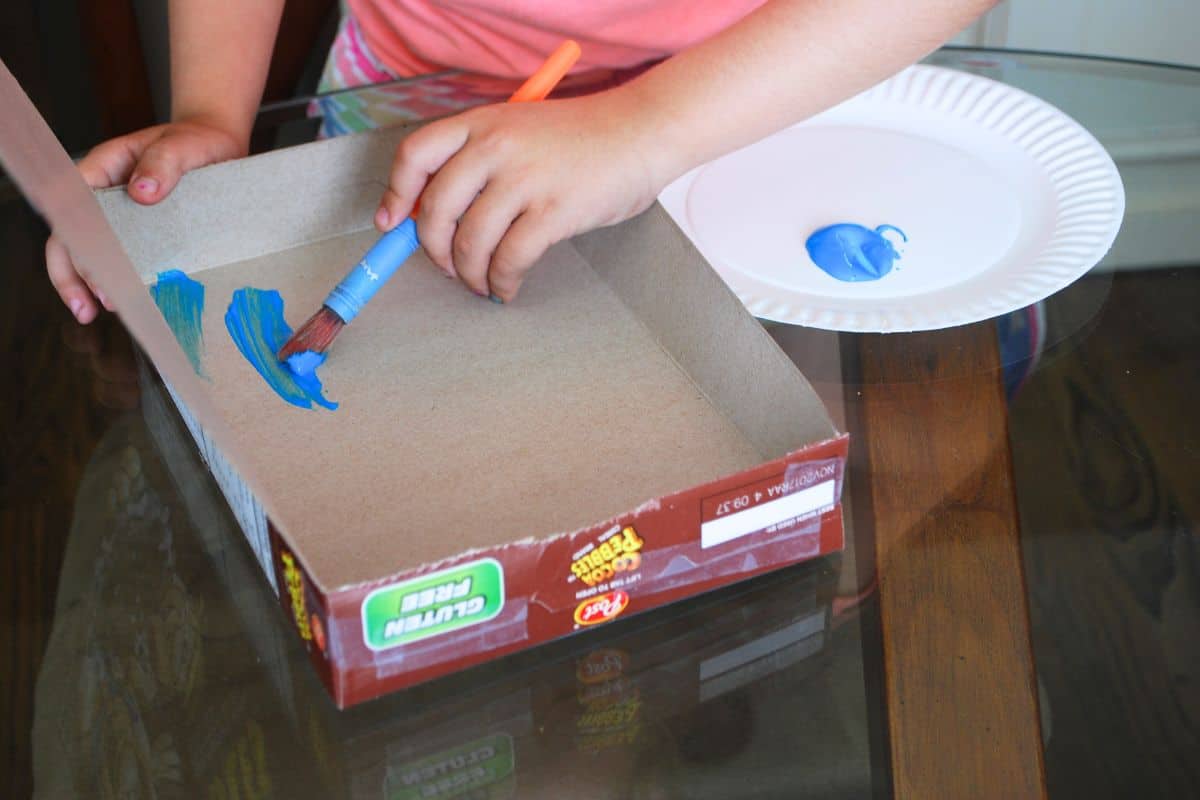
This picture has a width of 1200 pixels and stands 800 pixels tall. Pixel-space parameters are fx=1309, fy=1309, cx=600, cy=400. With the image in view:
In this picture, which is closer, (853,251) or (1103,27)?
(853,251)

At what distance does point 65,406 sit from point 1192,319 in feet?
1.89

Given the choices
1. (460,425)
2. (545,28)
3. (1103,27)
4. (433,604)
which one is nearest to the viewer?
(433,604)

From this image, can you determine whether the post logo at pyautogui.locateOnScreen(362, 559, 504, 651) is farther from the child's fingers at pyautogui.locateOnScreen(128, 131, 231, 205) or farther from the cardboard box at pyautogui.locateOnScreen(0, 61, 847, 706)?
the child's fingers at pyautogui.locateOnScreen(128, 131, 231, 205)

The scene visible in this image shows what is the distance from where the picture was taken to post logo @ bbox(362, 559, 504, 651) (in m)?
0.45

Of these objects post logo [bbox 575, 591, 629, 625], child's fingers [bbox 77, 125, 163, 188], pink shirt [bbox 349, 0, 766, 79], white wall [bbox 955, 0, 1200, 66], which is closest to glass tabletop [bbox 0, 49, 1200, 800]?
post logo [bbox 575, 591, 629, 625]

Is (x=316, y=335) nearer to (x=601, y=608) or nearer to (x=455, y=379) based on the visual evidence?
(x=455, y=379)

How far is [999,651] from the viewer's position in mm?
512

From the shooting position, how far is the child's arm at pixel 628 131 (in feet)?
2.10

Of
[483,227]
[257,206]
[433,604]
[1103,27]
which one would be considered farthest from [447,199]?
[1103,27]

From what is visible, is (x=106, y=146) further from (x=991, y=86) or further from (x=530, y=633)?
(x=991, y=86)

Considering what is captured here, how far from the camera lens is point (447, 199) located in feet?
2.10

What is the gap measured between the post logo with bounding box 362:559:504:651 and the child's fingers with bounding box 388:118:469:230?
26 cm

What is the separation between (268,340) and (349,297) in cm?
5

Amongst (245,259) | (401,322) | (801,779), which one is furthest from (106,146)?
(801,779)
